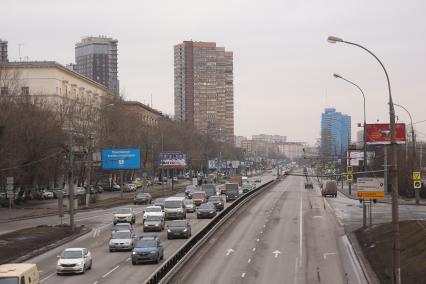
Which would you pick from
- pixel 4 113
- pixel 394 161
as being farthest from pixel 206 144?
pixel 394 161

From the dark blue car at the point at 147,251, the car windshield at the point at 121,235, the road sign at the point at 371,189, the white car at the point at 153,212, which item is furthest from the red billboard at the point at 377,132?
the dark blue car at the point at 147,251

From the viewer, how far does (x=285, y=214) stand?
2470 inches

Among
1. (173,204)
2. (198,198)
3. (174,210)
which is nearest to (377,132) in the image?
(198,198)

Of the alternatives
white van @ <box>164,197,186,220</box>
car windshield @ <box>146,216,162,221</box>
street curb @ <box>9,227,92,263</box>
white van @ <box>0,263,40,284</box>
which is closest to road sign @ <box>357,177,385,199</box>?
car windshield @ <box>146,216,162,221</box>

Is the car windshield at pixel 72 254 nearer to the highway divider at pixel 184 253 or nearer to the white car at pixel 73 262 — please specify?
the white car at pixel 73 262

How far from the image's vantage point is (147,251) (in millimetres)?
33594

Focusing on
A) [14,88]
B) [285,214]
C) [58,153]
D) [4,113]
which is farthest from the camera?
[58,153]

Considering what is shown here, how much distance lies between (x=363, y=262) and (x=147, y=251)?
1120 cm

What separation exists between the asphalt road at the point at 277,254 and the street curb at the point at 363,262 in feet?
1.12

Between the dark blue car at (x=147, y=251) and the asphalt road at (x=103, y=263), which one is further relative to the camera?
the dark blue car at (x=147, y=251)

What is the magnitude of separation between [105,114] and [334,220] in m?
59.0

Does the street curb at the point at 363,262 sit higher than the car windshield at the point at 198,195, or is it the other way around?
the car windshield at the point at 198,195

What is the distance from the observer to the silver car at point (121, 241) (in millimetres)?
39000

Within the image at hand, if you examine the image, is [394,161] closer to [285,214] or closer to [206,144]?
[285,214]
